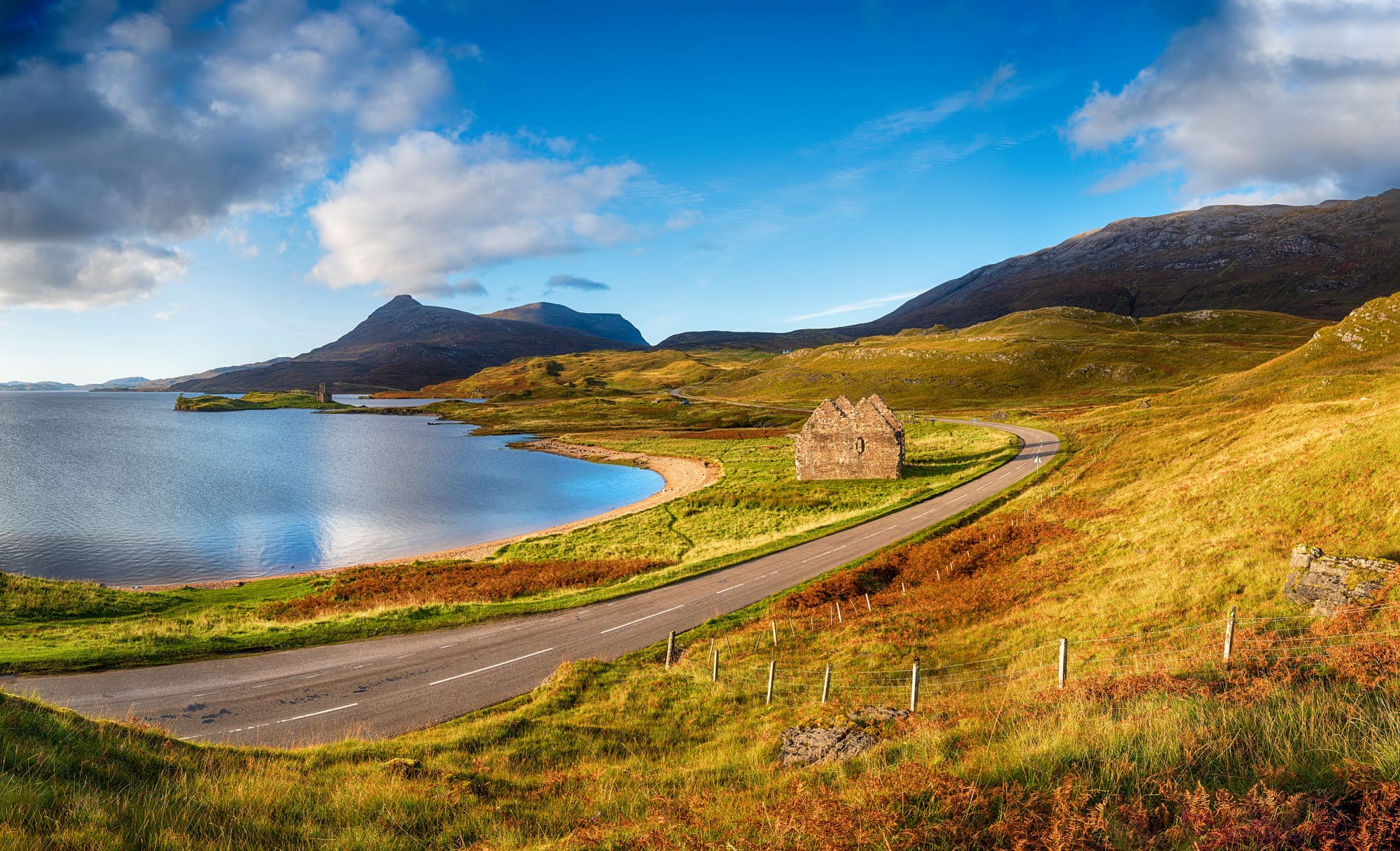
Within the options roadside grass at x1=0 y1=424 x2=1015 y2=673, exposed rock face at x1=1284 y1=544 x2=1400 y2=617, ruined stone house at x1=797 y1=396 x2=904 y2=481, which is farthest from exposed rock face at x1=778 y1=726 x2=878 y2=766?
ruined stone house at x1=797 y1=396 x2=904 y2=481

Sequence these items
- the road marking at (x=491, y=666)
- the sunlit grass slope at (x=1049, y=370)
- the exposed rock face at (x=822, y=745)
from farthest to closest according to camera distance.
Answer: the sunlit grass slope at (x=1049, y=370)
the road marking at (x=491, y=666)
the exposed rock face at (x=822, y=745)

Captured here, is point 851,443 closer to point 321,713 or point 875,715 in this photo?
point 875,715

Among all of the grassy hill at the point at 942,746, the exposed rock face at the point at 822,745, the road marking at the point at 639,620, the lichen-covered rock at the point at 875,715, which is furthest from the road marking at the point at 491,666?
the lichen-covered rock at the point at 875,715

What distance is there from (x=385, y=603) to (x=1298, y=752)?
38.3 m

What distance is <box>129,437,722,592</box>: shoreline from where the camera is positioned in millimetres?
46969

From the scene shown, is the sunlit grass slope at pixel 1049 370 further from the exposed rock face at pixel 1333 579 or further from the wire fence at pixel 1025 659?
the wire fence at pixel 1025 659

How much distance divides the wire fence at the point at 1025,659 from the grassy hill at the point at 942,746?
17 centimetres

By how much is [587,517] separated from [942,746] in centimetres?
6219

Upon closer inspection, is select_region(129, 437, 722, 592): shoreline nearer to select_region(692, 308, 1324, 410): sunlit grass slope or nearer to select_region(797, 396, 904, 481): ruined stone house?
select_region(797, 396, 904, 481): ruined stone house

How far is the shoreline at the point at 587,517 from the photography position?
4697cm

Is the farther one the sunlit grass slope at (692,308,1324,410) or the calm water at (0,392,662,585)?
the sunlit grass slope at (692,308,1324,410)

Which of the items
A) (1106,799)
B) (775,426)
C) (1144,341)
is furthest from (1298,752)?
(1144,341)

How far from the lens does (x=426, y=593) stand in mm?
38312

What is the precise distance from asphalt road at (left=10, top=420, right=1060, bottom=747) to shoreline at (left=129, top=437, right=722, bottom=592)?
77.5ft
